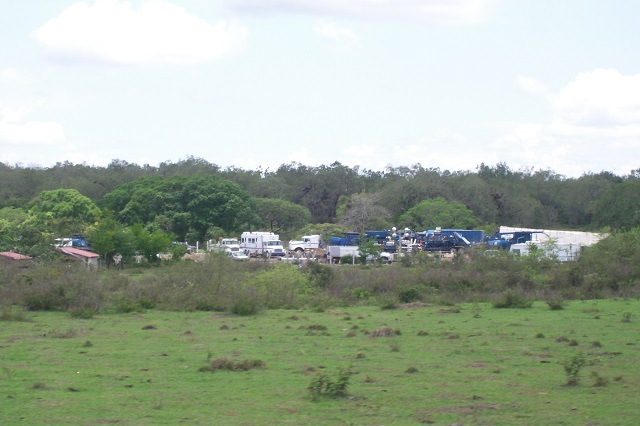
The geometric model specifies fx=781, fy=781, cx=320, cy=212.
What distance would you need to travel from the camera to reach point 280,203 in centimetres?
9288

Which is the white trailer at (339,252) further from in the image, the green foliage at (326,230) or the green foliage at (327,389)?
the green foliage at (327,389)

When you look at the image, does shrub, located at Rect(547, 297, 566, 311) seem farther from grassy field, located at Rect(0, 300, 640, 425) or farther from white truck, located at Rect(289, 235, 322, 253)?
white truck, located at Rect(289, 235, 322, 253)

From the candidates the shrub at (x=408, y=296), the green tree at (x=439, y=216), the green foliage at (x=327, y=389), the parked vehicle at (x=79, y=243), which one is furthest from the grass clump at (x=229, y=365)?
the green tree at (x=439, y=216)

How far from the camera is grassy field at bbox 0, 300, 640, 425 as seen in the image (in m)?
11.7

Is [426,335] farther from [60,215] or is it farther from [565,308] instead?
[60,215]

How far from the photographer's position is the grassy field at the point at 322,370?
1173 centimetres

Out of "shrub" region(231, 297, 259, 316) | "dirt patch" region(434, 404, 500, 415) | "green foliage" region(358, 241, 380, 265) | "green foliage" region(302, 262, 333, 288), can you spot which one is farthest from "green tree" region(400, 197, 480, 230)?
"dirt patch" region(434, 404, 500, 415)

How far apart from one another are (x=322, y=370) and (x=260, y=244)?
55.4m

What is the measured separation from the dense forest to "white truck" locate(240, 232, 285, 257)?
22.6ft

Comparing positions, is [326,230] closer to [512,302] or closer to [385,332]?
Result: [512,302]

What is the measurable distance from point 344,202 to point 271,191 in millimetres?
14220

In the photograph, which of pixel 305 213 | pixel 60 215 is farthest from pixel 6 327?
pixel 305 213

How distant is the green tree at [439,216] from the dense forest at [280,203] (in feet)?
0.41

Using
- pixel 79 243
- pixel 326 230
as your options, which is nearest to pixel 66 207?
pixel 79 243
